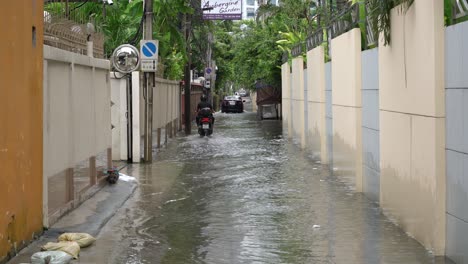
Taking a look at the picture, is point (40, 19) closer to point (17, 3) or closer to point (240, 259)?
point (17, 3)

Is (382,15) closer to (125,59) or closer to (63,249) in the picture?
(63,249)

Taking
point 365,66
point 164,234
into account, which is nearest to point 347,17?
point 365,66

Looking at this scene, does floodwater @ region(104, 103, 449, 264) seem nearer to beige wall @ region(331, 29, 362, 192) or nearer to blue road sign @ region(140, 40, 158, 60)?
beige wall @ region(331, 29, 362, 192)

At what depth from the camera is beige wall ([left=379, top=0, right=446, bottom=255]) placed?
745 centimetres

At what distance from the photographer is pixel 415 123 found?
27.6 ft

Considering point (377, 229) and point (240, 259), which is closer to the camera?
point (240, 259)

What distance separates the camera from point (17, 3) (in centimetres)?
757

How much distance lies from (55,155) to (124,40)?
13968 mm

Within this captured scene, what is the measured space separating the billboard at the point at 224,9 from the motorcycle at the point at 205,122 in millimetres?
3858

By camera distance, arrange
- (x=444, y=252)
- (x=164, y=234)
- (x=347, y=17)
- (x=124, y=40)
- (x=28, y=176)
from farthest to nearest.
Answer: (x=124, y=40) → (x=347, y=17) → (x=164, y=234) → (x=28, y=176) → (x=444, y=252)

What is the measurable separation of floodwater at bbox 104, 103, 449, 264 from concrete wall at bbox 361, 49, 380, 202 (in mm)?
313

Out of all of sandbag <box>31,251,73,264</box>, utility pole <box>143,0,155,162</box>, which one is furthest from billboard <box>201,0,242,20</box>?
sandbag <box>31,251,73,264</box>

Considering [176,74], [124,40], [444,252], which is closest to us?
[444,252]

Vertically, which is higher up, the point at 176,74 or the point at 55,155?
the point at 176,74
